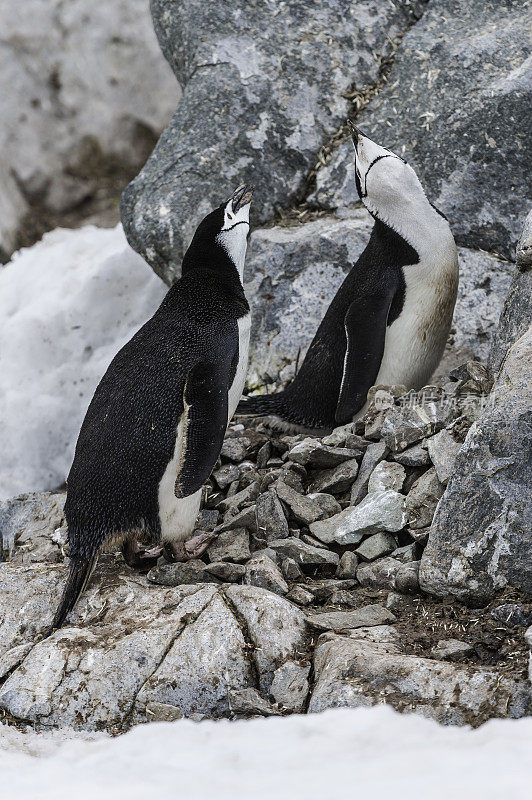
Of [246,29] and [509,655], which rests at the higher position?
[246,29]

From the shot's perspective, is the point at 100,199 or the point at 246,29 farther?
the point at 100,199

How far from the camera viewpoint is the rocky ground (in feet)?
6.24

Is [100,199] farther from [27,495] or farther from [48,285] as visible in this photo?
[27,495]

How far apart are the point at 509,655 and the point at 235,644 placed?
0.63 metres

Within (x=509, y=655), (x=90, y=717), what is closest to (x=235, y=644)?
(x=90, y=717)

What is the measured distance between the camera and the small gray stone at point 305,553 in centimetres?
246

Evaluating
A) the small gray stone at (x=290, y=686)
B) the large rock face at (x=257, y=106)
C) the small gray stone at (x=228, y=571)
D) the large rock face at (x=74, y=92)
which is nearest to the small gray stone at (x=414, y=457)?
the small gray stone at (x=228, y=571)

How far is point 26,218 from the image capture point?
709 centimetres

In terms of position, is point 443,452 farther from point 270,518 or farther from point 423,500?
point 270,518

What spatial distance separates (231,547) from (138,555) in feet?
1.02

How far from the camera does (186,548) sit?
2635mm

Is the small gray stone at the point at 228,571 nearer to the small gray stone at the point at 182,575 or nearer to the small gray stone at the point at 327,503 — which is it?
the small gray stone at the point at 182,575

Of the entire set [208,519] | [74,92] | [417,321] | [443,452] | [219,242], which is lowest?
[208,519]

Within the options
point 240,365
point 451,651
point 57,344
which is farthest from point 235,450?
point 57,344
